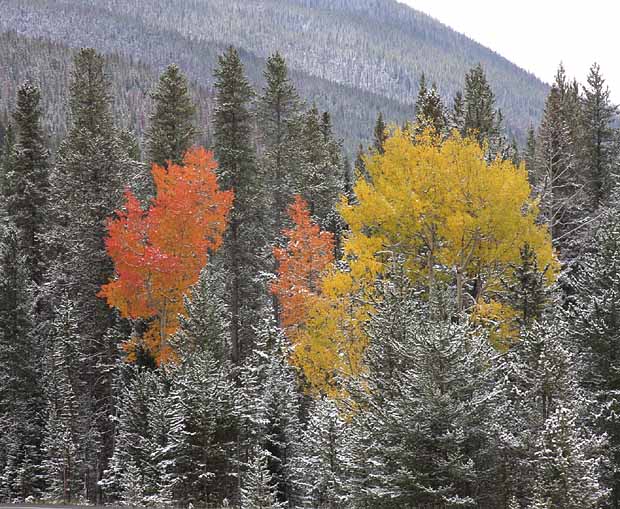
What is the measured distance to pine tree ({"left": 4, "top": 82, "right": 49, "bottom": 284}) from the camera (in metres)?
39.3

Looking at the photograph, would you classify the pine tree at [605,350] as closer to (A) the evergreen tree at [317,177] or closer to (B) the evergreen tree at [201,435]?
(B) the evergreen tree at [201,435]

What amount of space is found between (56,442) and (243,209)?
1523cm

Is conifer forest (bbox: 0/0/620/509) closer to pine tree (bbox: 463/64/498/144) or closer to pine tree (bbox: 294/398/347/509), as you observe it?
pine tree (bbox: 294/398/347/509)

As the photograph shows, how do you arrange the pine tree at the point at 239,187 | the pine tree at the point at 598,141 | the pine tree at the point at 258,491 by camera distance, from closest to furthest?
the pine tree at the point at 258,491, the pine tree at the point at 239,187, the pine tree at the point at 598,141

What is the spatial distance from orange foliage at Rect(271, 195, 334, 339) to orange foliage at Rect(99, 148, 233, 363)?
560cm

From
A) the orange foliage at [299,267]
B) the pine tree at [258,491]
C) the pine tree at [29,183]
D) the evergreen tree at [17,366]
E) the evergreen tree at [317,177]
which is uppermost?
the evergreen tree at [317,177]

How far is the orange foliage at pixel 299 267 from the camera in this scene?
39.5 metres

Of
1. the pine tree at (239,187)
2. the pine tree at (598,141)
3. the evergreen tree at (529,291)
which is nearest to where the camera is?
the evergreen tree at (529,291)

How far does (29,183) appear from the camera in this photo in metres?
39.1

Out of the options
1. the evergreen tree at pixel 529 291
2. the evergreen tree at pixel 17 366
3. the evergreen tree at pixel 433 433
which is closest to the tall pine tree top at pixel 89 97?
the evergreen tree at pixel 17 366

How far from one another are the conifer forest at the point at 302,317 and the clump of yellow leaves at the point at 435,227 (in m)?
0.09

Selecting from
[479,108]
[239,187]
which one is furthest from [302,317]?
[479,108]

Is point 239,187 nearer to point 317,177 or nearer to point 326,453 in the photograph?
point 317,177

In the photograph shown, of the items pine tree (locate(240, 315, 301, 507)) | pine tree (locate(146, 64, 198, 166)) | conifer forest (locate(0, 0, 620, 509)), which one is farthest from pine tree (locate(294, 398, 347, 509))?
pine tree (locate(146, 64, 198, 166))
